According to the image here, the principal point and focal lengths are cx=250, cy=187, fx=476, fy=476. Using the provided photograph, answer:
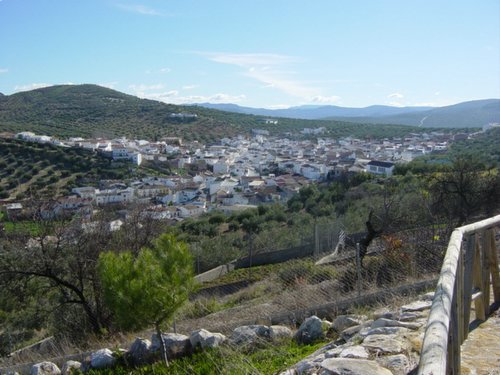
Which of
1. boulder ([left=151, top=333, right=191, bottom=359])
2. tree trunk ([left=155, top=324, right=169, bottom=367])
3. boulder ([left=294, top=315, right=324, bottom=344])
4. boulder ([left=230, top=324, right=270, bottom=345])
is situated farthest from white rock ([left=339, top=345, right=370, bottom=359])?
boulder ([left=151, top=333, right=191, bottom=359])

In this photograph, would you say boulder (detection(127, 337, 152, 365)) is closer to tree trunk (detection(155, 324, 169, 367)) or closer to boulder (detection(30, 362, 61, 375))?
Answer: tree trunk (detection(155, 324, 169, 367))

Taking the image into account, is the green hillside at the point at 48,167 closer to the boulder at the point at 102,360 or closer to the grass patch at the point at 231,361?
the boulder at the point at 102,360

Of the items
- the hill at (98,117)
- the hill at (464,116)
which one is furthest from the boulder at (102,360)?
the hill at (464,116)

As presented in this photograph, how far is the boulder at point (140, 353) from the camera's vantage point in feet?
20.7

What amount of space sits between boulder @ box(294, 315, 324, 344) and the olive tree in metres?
1.51

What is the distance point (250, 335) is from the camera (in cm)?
573

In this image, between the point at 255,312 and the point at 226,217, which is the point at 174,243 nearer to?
the point at 255,312

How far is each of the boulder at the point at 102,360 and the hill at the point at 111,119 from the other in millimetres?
79247

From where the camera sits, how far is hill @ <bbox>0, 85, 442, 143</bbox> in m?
92.8

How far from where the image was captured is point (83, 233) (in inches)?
461

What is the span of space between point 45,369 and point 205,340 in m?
2.36

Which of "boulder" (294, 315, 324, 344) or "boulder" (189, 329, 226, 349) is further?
"boulder" (189, 329, 226, 349)

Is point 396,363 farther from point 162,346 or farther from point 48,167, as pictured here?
point 48,167

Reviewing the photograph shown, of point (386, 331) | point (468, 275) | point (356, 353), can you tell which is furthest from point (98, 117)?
point (468, 275)
